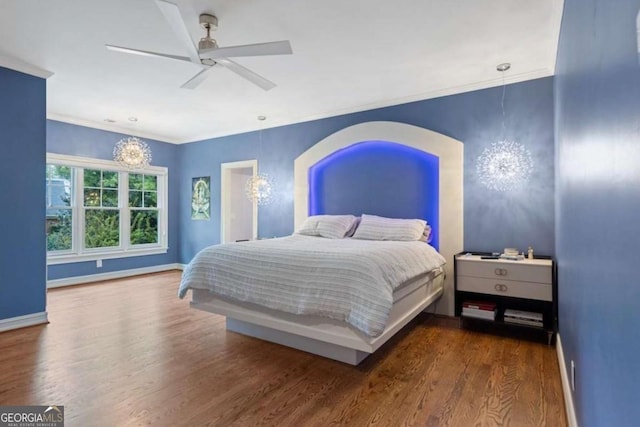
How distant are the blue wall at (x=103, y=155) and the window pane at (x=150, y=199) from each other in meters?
0.26

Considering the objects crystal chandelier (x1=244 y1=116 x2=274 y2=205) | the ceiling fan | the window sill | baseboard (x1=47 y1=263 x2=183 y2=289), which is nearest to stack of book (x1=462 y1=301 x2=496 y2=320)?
the ceiling fan

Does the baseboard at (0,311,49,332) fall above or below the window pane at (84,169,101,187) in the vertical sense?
below

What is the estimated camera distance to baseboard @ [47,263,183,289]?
5040mm

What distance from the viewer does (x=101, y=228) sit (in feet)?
18.4

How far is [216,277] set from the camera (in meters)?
2.99

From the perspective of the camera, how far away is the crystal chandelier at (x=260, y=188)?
5.22 metres

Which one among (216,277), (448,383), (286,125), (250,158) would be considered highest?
(286,125)

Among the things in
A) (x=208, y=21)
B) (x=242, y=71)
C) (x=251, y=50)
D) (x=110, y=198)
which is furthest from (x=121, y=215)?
(x=251, y=50)

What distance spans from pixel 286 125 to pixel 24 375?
4.22 metres

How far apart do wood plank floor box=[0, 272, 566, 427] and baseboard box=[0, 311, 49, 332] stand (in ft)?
0.35

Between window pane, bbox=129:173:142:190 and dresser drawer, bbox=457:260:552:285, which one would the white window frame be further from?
dresser drawer, bbox=457:260:552:285

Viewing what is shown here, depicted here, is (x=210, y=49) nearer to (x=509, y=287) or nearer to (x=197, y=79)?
(x=197, y=79)

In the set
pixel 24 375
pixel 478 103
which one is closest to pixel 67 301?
pixel 24 375

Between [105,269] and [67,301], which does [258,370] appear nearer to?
[67,301]
